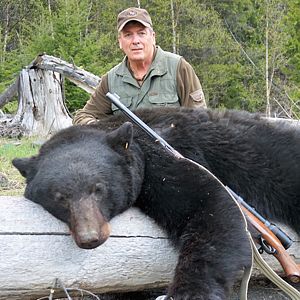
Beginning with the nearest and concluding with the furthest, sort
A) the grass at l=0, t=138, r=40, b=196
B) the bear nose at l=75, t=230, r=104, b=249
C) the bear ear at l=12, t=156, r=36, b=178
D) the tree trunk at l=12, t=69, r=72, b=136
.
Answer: the bear nose at l=75, t=230, r=104, b=249 < the bear ear at l=12, t=156, r=36, b=178 < the grass at l=0, t=138, r=40, b=196 < the tree trunk at l=12, t=69, r=72, b=136

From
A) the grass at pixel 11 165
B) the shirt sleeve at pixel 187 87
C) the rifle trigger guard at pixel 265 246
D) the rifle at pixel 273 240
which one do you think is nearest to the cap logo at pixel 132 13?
the shirt sleeve at pixel 187 87

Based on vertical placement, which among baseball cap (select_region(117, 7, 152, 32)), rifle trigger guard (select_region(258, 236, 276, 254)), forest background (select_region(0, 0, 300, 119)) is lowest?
forest background (select_region(0, 0, 300, 119))

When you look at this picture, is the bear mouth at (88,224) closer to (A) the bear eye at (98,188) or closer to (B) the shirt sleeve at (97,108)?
(A) the bear eye at (98,188)

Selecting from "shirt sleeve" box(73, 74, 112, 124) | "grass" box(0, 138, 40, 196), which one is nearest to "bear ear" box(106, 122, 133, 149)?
"shirt sleeve" box(73, 74, 112, 124)

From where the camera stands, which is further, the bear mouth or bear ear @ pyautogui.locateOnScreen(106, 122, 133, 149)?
bear ear @ pyautogui.locateOnScreen(106, 122, 133, 149)

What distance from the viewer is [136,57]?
14.0 feet

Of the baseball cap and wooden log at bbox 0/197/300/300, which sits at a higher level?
the baseball cap

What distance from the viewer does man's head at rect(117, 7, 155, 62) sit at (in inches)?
168

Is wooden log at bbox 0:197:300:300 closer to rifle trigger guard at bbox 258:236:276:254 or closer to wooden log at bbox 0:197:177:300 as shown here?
wooden log at bbox 0:197:177:300

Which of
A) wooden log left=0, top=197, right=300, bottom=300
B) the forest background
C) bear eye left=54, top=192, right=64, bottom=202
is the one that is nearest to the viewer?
wooden log left=0, top=197, right=300, bottom=300

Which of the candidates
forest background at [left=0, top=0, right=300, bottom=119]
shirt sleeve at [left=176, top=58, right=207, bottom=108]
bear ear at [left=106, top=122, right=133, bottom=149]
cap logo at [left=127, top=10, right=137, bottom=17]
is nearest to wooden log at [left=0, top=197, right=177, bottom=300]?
bear ear at [left=106, top=122, right=133, bottom=149]

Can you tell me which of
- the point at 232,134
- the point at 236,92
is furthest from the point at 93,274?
the point at 236,92

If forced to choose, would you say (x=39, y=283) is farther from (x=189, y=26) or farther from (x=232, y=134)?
(x=189, y=26)

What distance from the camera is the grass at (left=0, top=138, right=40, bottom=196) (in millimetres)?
4727
